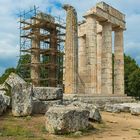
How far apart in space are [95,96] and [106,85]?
6.04 meters

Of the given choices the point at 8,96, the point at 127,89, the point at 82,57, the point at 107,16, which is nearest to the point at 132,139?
the point at 8,96

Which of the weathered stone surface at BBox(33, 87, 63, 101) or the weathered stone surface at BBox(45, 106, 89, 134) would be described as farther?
the weathered stone surface at BBox(33, 87, 63, 101)

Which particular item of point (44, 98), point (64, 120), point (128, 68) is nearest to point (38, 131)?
point (64, 120)

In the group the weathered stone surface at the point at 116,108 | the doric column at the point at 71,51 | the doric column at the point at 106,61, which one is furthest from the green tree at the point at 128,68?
the weathered stone surface at the point at 116,108

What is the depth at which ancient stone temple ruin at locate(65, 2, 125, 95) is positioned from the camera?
31188 mm

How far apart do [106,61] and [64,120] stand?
79.9 feet

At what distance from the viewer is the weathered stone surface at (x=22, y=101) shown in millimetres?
15352

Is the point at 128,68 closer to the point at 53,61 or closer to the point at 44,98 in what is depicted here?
the point at 53,61

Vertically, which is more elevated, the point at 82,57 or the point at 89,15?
the point at 89,15

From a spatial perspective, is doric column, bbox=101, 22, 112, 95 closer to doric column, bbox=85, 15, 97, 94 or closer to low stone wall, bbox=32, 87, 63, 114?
doric column, bbox=85, 15, 97, 94

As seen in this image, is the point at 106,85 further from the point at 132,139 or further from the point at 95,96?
the point at 132,139

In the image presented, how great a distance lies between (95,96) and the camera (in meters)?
31.0

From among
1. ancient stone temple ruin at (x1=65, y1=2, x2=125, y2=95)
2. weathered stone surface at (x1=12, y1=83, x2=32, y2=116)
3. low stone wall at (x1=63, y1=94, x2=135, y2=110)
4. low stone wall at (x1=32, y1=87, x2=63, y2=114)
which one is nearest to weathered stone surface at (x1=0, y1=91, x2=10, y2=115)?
weathered stone surface at (x1=12, y1=83, x2=32, y2=116)

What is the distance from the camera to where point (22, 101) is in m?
15.4
